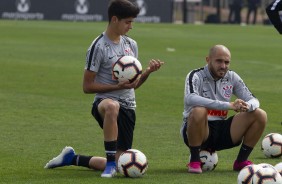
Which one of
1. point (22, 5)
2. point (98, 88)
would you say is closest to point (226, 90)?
point (98, 88)

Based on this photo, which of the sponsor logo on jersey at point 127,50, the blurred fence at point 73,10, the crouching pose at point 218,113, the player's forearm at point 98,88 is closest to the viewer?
the player's forearm at point 98,88

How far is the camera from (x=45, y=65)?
82.4 feet

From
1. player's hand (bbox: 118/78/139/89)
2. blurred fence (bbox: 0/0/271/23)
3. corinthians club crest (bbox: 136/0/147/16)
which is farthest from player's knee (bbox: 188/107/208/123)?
corinthians club crest (bbox: 136/0/147/16)

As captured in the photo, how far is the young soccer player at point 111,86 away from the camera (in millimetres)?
10023

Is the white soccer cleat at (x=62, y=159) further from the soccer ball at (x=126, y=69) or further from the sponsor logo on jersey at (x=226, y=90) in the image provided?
the sponsor logo on jersey at (x=226, y=90)

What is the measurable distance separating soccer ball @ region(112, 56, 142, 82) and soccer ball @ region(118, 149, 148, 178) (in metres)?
0.76

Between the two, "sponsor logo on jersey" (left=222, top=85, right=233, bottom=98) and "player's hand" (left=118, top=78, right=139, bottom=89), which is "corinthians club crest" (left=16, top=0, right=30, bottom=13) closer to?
→ "sponsor logo on jersey" (left=222, top=85, right=233, bottom=98)

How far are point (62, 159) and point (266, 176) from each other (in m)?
2.54

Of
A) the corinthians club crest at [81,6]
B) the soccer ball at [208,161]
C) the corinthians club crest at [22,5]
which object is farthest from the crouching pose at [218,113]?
the corinthians club crest at [81,6]

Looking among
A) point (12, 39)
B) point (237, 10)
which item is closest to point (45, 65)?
point (12, 39)

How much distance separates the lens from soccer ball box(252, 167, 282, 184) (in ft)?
29.0

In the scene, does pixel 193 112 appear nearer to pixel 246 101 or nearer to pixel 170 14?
pixel 246 101

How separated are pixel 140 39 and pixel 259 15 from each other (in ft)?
91.6

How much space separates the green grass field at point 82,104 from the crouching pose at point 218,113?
28 cm
